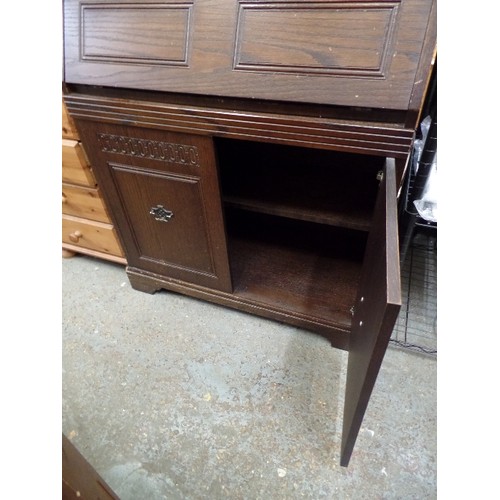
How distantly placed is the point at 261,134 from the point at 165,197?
1.13 ft

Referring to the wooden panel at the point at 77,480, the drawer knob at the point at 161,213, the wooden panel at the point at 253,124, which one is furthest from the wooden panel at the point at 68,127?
the wooden panel at the point at 77,480

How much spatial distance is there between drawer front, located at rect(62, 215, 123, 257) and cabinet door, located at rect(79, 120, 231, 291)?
0.41ft

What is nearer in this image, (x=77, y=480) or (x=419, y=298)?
(x=77, y=480)

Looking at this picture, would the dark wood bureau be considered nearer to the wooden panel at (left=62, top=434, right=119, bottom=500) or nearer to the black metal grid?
the black metal grid

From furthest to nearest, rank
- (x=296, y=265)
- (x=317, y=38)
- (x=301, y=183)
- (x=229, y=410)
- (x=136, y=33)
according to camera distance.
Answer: (x=296, y=265) < (x=301, y=183) < (x=229, y=410) < (x=136, y=33) < (x=317, y=38)

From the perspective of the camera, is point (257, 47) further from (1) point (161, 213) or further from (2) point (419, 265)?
(2) point (419, 265)

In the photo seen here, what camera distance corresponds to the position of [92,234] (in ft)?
4.07

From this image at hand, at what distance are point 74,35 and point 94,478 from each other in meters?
0.93

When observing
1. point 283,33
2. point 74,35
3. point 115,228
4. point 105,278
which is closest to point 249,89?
point 283,33

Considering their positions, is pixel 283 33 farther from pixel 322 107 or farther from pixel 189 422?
pixel 189 422

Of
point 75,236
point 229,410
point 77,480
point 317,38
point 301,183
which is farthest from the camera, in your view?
point 75,236

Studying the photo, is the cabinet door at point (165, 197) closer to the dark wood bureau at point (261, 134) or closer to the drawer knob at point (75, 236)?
the dark wood bureau at point (261, 134)

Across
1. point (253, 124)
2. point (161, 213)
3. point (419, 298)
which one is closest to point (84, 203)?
point (161, 213)

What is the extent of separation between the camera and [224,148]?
1.20 meters
